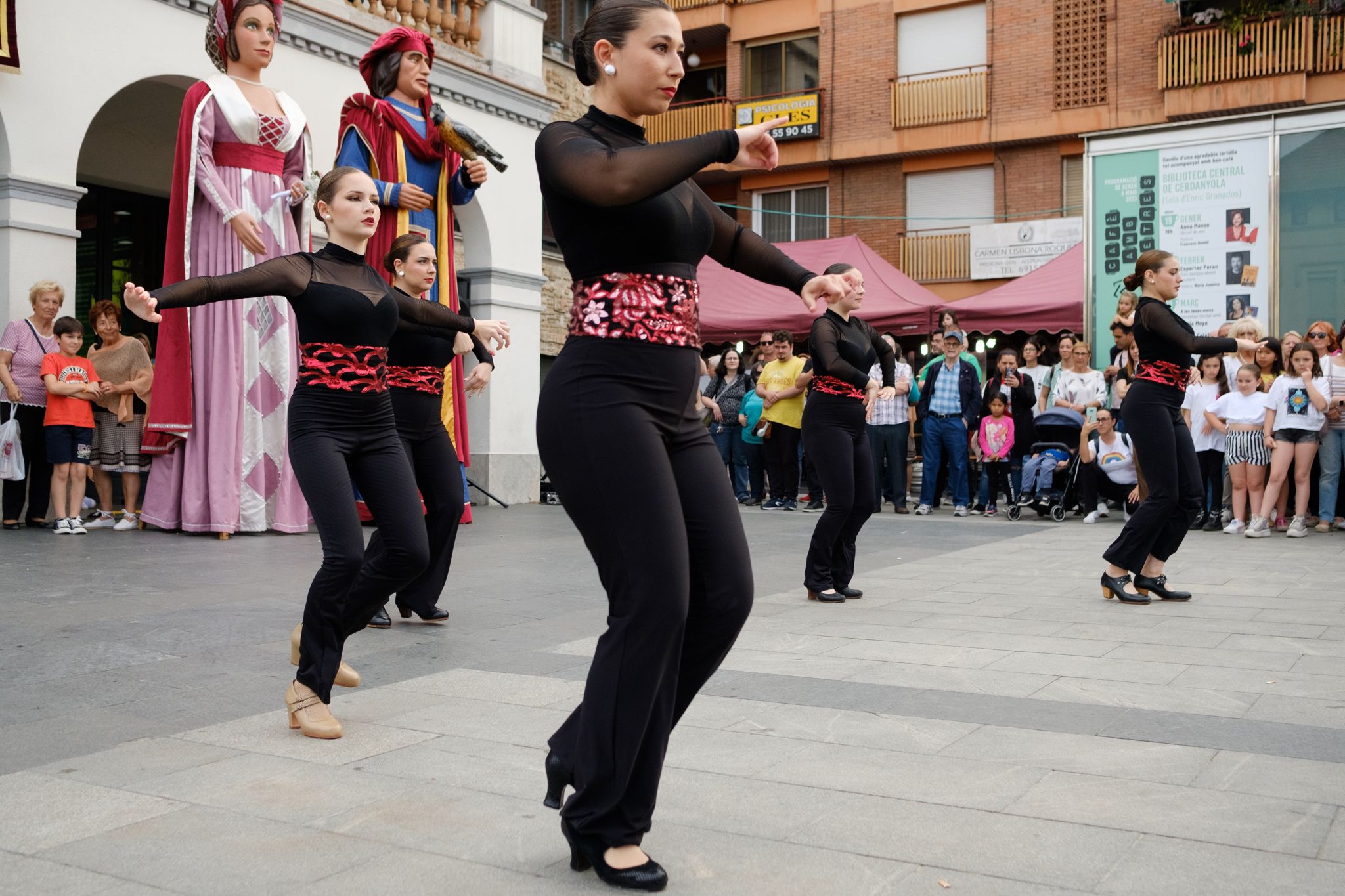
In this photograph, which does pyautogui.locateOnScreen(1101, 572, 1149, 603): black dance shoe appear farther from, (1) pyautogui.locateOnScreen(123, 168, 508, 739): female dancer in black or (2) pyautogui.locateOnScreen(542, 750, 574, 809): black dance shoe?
(2) pyautogui.locateOnScreen(542, 750, 574, 809): black dance shoe

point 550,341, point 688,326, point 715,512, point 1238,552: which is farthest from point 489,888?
point 550,341

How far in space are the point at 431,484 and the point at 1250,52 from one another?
23.6 meters

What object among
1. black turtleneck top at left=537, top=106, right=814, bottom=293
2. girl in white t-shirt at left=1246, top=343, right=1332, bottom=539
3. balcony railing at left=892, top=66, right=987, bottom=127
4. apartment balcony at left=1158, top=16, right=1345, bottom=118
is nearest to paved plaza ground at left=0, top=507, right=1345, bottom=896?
black turtleneck top at left=537, top=106, right=814, bottom=293

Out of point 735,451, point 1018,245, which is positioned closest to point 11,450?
point 735,451

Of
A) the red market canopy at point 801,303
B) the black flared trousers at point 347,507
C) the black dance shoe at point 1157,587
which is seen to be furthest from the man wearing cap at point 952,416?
the black flared trousers at point 347,507

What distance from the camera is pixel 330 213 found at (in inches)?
199

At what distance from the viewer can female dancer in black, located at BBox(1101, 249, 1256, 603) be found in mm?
7410

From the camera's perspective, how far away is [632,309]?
2.96 metres

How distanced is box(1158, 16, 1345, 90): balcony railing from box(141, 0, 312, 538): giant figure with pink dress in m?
20.3

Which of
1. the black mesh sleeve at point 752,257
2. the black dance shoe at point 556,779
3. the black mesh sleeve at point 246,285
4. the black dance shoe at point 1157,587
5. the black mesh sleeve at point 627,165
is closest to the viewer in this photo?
the black mesh sleeve at point 627,165

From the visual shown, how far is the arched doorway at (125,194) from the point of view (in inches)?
547

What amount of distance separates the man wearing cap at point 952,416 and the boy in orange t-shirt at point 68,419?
9.07 metres

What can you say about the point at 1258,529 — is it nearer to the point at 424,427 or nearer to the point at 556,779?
the point at 424,427

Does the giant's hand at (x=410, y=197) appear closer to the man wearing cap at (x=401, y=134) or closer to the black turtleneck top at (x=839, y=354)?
the man wearing cap at (x=401, y=134)
